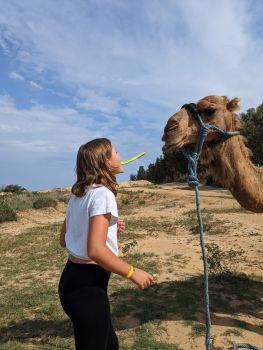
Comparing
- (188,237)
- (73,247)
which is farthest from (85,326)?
(188,237)

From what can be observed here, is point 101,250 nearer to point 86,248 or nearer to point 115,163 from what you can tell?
point 86,248

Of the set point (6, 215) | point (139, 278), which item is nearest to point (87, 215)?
point (139, 278)

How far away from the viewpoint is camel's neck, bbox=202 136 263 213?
492 centimetres

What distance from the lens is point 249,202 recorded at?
507cm

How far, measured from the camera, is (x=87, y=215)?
108 inches

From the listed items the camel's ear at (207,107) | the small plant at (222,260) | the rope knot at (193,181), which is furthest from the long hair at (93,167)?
the small plant at (222,260)

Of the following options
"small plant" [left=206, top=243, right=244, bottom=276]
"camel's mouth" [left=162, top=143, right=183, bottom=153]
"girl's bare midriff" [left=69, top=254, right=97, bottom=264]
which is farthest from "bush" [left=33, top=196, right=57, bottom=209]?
"girl's bare midriff" [left=69, top=254, right=97, bottom=264]

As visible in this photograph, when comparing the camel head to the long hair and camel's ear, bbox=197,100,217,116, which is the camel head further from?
the long hair

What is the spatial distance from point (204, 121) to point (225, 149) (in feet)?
1.31

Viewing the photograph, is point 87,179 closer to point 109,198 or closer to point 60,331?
point 109,198

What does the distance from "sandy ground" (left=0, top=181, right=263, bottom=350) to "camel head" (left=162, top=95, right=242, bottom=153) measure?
223 centimetres

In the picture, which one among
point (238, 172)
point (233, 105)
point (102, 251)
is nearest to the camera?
point (102, 251)

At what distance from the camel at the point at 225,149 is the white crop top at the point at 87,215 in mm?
2103

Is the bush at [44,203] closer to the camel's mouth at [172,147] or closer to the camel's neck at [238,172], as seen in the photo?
the camel's neck at [238,172]
